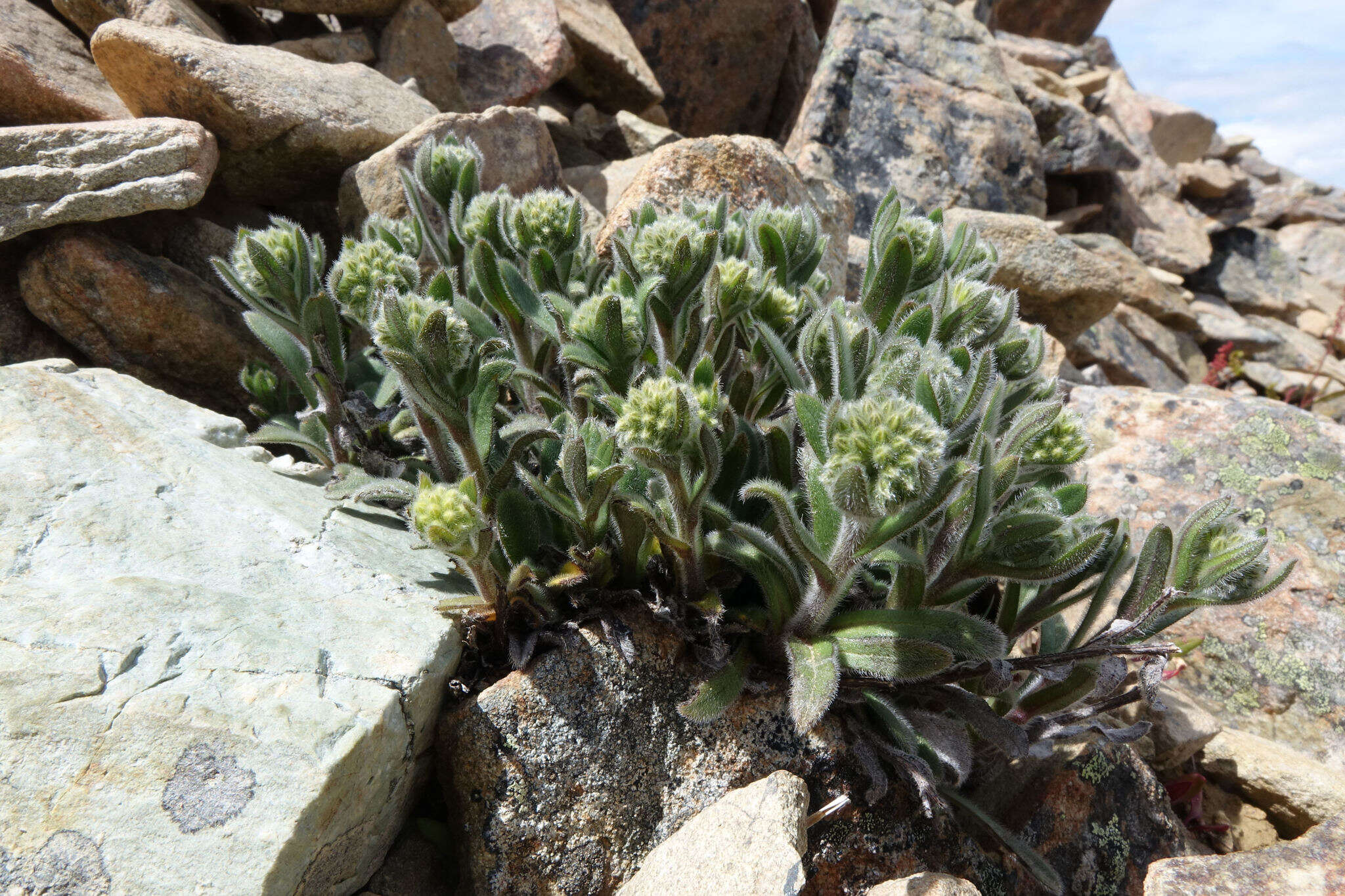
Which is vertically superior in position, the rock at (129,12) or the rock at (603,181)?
the rock at (129,12)

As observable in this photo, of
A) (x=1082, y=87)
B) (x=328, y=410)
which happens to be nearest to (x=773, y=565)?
(x=328, y=410)

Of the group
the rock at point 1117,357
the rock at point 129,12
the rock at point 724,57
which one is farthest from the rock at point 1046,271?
the rock at point 129,12

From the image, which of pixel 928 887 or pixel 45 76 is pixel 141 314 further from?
pixel 928 887

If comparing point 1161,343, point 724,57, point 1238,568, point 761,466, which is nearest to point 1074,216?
point 1161,343

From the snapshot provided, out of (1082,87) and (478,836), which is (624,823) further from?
(1082,87)

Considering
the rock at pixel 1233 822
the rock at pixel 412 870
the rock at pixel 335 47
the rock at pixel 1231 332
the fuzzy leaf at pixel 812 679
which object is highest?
the rock at pixel 335 47

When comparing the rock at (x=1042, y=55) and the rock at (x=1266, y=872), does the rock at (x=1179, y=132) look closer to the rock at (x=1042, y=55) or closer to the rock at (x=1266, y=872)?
the rock at (x=1042, y=55)

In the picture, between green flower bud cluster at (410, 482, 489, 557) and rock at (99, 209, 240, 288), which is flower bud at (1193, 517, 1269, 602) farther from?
rock at (99, 209, 240, 288)
